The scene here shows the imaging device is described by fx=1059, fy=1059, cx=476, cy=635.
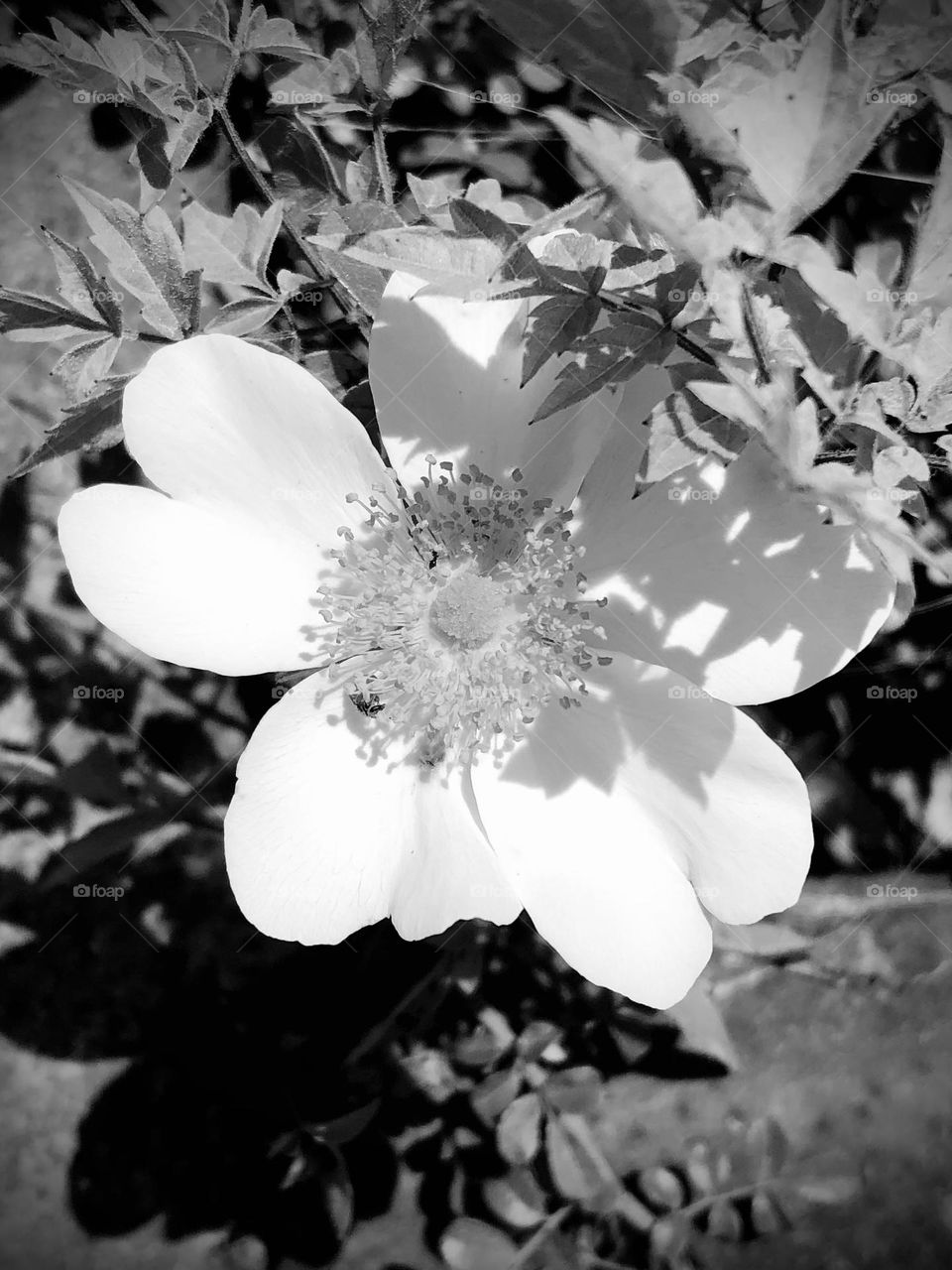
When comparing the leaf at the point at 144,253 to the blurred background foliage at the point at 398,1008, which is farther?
the blurred background foliage at the point at 398,1008

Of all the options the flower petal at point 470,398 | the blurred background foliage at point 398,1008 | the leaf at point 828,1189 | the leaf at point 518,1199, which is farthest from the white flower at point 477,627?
the leaf at point 828,1189

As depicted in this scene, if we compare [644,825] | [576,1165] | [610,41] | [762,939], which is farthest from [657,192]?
[576,1165]

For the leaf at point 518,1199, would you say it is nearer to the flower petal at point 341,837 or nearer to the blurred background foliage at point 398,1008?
the blurred background foliage at point 398,1008

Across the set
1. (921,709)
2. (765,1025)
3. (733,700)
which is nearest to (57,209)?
(733,700)

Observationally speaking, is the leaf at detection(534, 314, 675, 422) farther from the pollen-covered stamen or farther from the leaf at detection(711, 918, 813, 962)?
the leaf at detection(711, 918, 813, 962)

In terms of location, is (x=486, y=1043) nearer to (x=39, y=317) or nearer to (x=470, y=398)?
(x=470, y=398)

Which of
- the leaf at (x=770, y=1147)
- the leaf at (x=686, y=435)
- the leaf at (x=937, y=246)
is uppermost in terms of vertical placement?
the leaf at (x=937, y=246)

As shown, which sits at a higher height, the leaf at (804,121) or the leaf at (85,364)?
the leaf at (804,121)

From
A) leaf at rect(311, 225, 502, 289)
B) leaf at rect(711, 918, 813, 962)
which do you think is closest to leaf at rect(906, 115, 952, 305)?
leaf at rect(311, 225, 502, 289)
